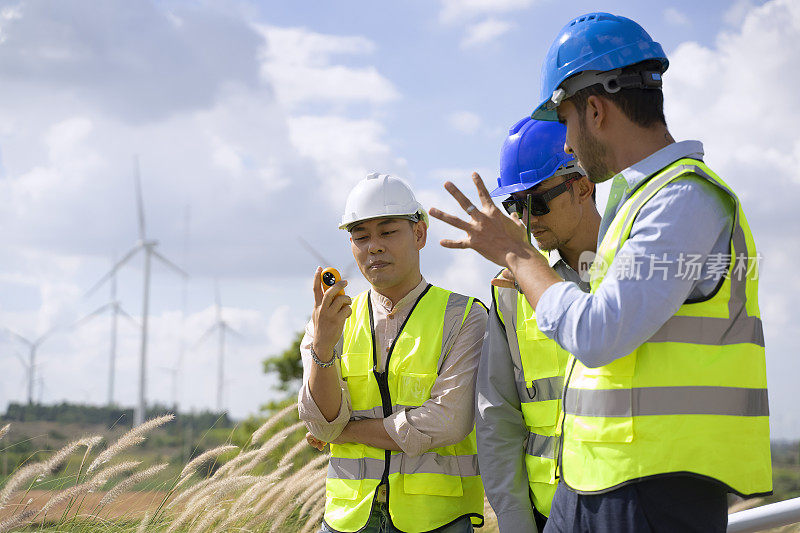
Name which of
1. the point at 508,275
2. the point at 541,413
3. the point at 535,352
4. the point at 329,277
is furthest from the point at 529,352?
the point at 329,277

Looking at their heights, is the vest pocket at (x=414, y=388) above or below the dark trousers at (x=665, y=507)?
→ above

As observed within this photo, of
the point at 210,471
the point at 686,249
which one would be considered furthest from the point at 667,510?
the point at 210,471

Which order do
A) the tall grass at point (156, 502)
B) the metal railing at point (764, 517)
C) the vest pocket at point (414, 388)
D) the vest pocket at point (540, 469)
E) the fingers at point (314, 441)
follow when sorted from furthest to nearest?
the tall grass at point (156, 502) → the fingers at point (314, 441) → the vest pocket at point (414, 388) → the metal railing at point (764, 517) → the vest pocket at point (540, 469)

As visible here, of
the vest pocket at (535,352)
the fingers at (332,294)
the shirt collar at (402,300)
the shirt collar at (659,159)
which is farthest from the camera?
the shirt collar at (402,300)

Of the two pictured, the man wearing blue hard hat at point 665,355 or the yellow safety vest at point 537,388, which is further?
the yellow safety vest at point 537,388

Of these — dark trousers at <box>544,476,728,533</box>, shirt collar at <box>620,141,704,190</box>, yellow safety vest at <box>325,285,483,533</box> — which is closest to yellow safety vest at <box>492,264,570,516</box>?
yellow safety vest at <box>325,285,483,533</box>

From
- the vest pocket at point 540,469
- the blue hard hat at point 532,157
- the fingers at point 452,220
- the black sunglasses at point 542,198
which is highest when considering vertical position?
the blue hard hat at point 532,157

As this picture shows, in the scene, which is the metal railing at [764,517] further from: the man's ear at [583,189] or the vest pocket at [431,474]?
the man's ear at [583,189]

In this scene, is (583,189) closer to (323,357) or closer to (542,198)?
(542,198)

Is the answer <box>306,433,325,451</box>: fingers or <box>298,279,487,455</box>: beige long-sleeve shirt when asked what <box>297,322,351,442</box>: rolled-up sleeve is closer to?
<box>298,279,487,455</box>: beige long-sleeve shirt

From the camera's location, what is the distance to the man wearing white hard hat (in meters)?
4.08

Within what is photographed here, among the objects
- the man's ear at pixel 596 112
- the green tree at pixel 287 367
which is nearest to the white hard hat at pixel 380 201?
the man's ear at pixel 596 112

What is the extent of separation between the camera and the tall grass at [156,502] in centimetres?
500

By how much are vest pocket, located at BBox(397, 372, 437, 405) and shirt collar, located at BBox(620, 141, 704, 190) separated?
177 centimetres
